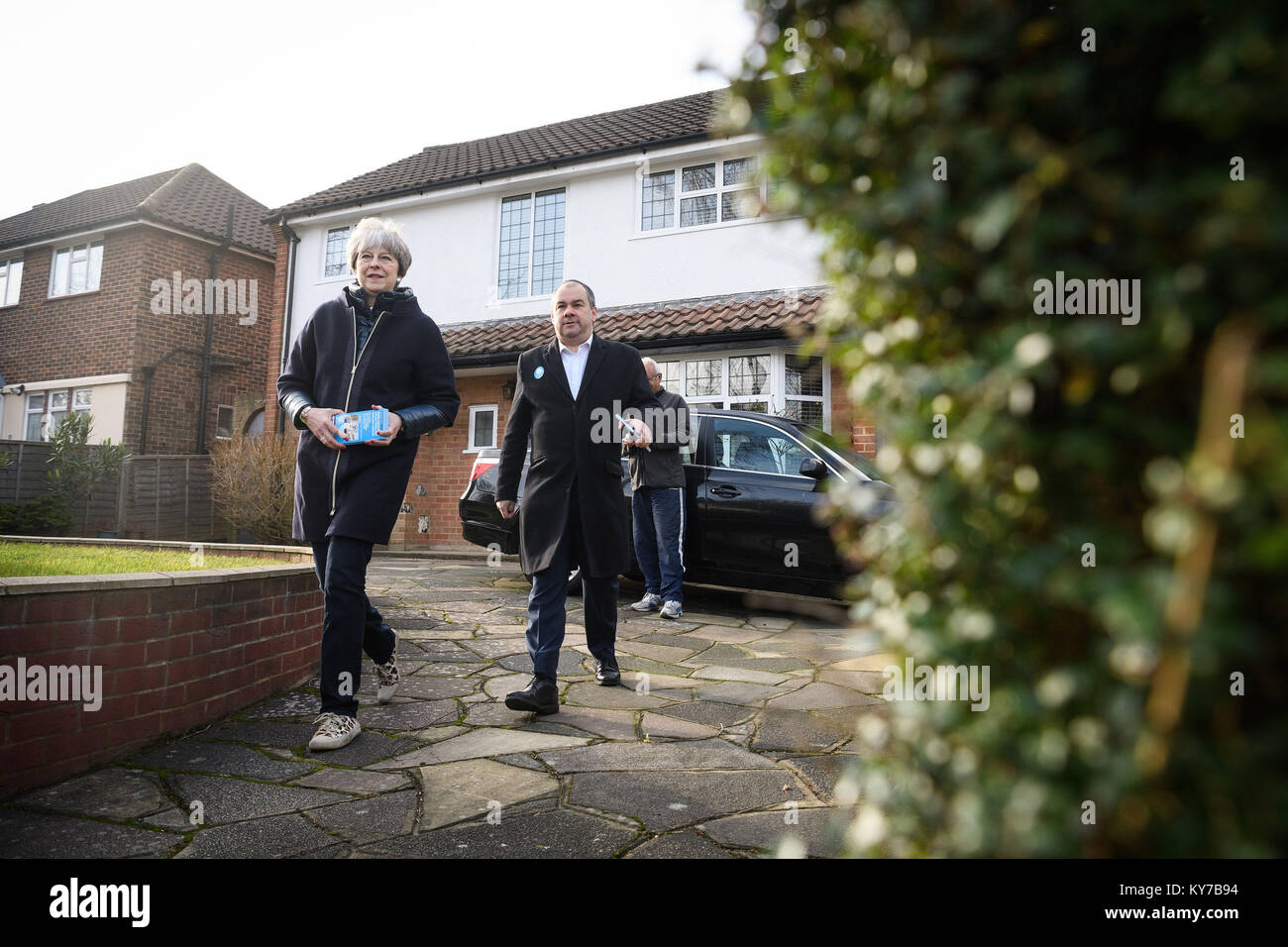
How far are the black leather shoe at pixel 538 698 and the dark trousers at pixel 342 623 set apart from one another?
2.36ft

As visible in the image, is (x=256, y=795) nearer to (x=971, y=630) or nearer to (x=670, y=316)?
(x=971, y=630)

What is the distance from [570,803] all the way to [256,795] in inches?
42.8

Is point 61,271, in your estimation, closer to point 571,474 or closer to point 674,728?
point 571,474

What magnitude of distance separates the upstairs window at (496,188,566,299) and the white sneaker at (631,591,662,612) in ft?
29.3

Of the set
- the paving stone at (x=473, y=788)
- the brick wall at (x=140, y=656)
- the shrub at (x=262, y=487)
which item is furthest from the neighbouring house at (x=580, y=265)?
the paving stone at (x=473, y=788)

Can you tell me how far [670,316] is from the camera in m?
12.5

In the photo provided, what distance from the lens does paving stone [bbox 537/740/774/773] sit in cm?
306

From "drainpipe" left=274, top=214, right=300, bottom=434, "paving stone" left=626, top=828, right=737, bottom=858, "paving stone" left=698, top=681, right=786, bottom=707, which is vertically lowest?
"paving stone" left=698, top=681, right=786, bottom=707

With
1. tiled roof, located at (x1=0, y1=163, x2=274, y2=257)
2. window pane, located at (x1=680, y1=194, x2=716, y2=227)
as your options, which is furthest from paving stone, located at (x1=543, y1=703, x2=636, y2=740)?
tiled roof, located at (x1=0, y1=163, x2=274, y2=257)

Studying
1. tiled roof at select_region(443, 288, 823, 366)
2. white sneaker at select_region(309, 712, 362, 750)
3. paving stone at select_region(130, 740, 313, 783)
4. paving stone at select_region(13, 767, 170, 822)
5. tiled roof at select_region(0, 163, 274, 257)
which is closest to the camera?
paving stone at select_region(13, 767, 170, 822)

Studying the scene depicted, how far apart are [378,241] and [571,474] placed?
1.45 m

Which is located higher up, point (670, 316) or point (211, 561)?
point (670, 316)

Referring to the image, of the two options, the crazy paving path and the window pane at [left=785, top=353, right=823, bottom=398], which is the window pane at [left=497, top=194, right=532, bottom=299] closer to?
the window pane at [left=785, top=353, right=823, bottom=398]
